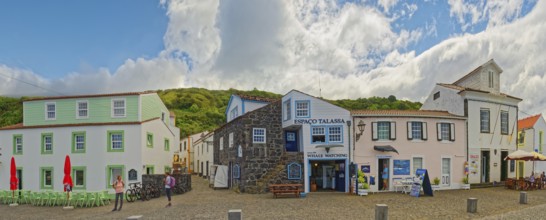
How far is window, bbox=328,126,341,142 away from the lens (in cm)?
2591

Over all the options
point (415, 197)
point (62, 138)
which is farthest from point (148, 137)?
point (415, 197)

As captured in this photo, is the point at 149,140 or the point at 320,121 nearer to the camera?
the point at 320,121

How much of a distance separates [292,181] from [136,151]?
10.0 m

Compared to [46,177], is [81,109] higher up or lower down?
higher up

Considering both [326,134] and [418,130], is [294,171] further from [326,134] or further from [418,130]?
[418,130]

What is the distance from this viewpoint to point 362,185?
24234 millimetres

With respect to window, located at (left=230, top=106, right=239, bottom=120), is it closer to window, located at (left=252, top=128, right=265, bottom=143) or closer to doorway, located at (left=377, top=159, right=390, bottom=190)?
window, located at (left=252, top=128, right=265, bottom=143)

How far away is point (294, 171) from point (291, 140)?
3149 mm

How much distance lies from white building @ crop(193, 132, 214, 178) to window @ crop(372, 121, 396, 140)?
68.2 ft

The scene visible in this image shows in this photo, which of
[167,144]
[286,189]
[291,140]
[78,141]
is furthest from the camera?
[167,144]

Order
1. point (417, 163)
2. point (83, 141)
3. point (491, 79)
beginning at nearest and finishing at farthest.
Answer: point (417, 163) < point (83, 141) < point (491, 79)

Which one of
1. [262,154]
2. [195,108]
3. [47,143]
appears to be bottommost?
[262,154]

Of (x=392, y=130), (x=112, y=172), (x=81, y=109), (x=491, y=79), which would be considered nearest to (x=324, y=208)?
(x=392, y=130)

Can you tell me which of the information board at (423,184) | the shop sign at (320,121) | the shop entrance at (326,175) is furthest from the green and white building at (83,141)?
the information board at (423,184)
